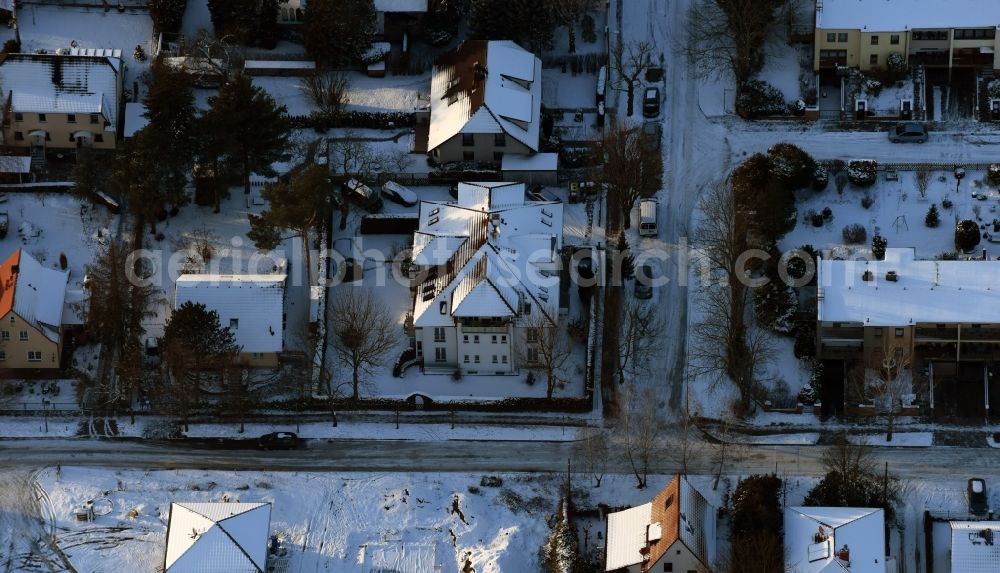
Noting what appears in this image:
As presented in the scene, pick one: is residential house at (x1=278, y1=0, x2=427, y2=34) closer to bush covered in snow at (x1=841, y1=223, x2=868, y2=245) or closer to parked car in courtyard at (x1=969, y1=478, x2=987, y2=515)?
bush covered in snow at (x1=841, y1=223, x2=868, y2=245)

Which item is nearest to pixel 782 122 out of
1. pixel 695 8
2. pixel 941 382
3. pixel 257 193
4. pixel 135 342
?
pixel 695 8

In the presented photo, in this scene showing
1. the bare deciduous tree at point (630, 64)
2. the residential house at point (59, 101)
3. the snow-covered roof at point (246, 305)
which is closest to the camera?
the snow-covered roof at point (246, 305)

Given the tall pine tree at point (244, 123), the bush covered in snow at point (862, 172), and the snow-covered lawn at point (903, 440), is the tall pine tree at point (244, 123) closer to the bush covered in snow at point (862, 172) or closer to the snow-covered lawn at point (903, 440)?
the bush covered in snow at point (862, 172)

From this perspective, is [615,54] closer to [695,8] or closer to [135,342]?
[695,8]

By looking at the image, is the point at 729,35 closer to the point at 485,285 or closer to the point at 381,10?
the point at 381,10

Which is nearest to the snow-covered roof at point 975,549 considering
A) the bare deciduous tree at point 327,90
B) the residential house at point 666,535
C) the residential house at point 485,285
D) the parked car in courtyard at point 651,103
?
→ the residential house at point 666,535

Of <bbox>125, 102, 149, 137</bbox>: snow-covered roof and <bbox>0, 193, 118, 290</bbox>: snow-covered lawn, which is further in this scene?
<bbox>125, 102, 149, 137</bbox>: snow-covered roof

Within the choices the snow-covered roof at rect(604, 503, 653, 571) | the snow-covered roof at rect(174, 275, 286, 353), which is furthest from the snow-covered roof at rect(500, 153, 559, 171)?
the snow-covered roof at rect(604, 503, 653, 571)
